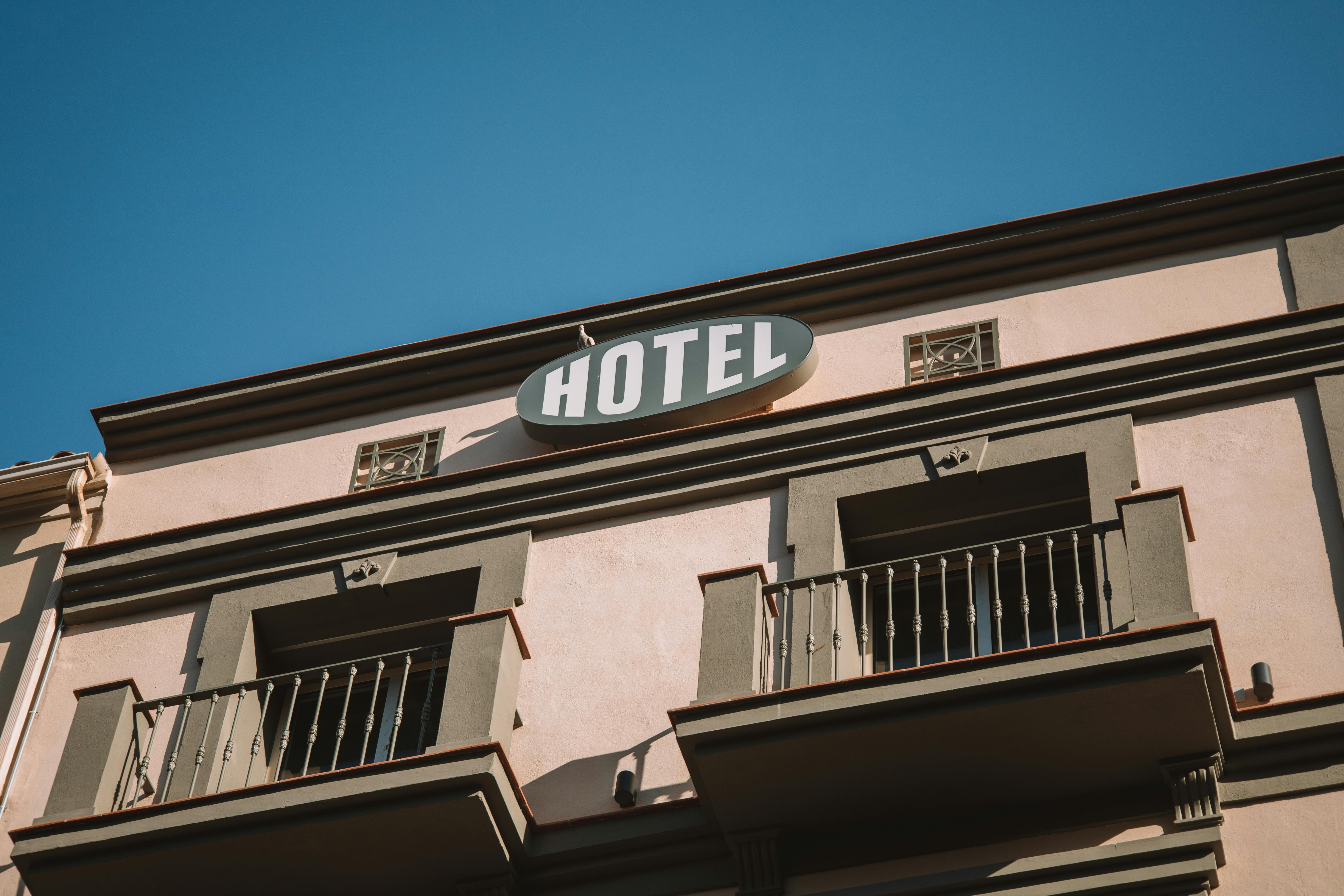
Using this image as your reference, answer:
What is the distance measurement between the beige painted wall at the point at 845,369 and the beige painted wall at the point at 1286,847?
488cm

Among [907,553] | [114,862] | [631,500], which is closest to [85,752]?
[114,862]

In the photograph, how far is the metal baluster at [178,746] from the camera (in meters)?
13.1

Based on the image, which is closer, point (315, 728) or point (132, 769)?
point (315, 728)

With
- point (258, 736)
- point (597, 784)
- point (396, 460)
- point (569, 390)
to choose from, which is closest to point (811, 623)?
point (597, 784)

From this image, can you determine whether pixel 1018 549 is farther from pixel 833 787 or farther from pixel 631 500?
pixel 631 500

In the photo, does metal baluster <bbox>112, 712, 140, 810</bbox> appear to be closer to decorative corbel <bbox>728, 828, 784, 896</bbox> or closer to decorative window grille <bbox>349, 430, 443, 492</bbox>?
decorative window grille <bbox>349, 430, 443, 492</bbox>

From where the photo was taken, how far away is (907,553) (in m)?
14.0

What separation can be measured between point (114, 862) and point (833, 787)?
17.1 feet

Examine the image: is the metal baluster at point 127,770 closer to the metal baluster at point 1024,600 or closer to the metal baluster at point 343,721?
the metal baluster at point 343,721

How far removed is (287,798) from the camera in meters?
11.9

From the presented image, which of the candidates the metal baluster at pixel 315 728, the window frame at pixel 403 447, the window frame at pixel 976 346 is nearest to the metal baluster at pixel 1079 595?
the window frame at pixel 976 346

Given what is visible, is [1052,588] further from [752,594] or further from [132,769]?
[132,769]

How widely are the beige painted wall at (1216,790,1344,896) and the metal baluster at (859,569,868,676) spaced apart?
115 inches

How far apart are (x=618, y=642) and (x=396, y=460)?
3.81 metres
